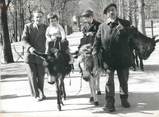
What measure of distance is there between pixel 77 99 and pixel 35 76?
0.83 meters

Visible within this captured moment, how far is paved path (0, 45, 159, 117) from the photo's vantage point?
7.27 m

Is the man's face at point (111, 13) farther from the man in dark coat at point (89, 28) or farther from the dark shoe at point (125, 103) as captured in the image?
the dark shoe at point (125, 103)

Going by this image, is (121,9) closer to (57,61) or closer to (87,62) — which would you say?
(87,62)

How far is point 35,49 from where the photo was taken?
331 inches

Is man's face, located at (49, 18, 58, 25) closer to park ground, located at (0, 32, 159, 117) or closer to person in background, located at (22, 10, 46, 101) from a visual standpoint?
person in background, located at (22, 10, 46, 101)

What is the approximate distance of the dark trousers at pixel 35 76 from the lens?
8.66m

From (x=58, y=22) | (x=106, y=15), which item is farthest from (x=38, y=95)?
(x=106, y=15)

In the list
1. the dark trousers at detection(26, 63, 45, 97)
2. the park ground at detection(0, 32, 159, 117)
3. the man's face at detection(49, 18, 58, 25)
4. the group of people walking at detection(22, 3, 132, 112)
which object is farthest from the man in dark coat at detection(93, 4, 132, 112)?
the dark trousers at detection(26, 63, 45, 97)

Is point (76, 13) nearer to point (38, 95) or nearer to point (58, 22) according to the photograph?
point (58, 22)

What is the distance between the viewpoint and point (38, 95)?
28.0 feet

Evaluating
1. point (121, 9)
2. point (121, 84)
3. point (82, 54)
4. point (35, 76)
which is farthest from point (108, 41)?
point (35, 76)

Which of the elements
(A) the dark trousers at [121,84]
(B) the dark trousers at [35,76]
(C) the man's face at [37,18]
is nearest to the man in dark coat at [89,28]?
(A) the dark trousers at [121,84]

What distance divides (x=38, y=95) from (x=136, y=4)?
7.31ft

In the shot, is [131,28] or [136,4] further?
[136,4]
